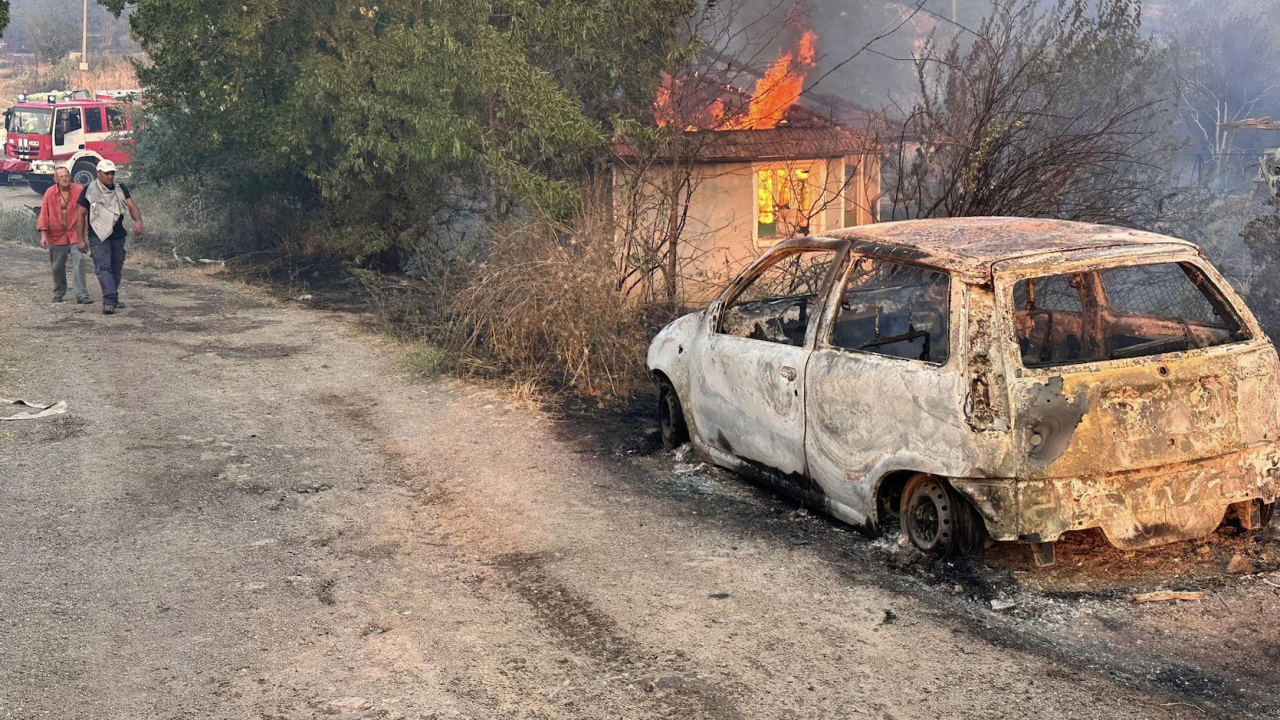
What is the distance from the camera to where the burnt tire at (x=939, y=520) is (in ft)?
17.8

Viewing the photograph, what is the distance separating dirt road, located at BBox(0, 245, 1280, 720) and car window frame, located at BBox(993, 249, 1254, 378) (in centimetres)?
100

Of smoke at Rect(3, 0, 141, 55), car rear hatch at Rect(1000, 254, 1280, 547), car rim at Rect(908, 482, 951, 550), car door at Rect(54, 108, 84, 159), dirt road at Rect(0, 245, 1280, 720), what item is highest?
smoke at Rect(3, 0, 141, 55)

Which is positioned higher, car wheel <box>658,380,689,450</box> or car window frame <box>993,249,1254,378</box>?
car window frame <box>993,249,1254,378</box>

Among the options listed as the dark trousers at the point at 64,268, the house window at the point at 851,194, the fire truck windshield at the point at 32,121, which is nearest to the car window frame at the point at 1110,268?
the dark trousers at the point at 64,268

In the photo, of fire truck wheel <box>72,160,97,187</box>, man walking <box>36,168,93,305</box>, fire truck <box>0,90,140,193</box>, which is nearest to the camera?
man walking <box>36,168,93,305</box>

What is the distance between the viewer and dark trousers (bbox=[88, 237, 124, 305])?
1332cm

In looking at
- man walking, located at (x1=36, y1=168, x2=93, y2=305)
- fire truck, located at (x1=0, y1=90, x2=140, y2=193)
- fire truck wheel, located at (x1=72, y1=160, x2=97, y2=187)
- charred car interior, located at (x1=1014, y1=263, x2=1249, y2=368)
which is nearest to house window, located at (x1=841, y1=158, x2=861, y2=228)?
man walking, located at (x1=36, y1=168, x2=93, y2=305)

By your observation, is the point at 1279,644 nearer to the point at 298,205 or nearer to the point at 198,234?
the point at 298,205

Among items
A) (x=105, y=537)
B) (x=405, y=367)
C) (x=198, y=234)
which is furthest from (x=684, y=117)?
(x=198, y=234)

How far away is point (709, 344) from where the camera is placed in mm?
7133

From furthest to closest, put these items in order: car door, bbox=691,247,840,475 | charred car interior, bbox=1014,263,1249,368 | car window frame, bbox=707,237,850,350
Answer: car door, bbox=691,247,840,475 < car window frame, bbox=707,237,850,350 < charred car interior, bbox=1014,263,1249,368

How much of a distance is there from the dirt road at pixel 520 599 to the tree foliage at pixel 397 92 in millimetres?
5725

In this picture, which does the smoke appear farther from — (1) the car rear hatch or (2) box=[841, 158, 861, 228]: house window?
(1) the car rear hatch

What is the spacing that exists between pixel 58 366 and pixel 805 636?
27.9 feet
